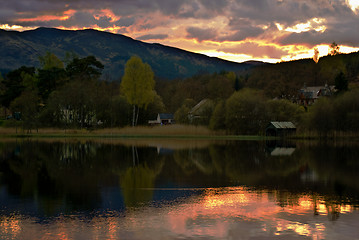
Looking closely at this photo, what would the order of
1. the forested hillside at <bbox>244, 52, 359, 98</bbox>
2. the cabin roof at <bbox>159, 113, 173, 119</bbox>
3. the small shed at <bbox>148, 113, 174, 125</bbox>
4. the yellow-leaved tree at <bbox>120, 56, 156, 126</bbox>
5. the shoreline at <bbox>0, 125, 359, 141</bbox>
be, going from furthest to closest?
the cabin roof at <bbox>159, 113, 173, 119</bbox> → the small shed at <bbox>148, 113, 174, 125</bbox> → the forested hillside at <bbox>244, 52, 359, 98</bbox> → the yellow-leaved tree at <bbox>120, 56, 156, 126</bbox> → the shoreline at <bbox>0, 125, 359, 141</bbox>

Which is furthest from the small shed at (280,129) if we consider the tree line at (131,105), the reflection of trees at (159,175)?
the reflection of trees at (159,175)

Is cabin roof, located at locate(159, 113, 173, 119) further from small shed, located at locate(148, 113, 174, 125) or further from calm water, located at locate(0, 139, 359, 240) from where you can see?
calm water, located at locate(0, 139, 359, 240)

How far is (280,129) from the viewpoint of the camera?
291 feet

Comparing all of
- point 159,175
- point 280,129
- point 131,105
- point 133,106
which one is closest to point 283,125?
point 280,129

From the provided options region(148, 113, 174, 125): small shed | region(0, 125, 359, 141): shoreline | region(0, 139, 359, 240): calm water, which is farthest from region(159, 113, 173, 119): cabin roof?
region(0, 139, 359, 240): calm water

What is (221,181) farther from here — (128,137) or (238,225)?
(128,137)

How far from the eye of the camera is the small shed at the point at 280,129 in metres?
88.2

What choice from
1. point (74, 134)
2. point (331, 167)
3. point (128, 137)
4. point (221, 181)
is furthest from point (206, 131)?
point (221, 181)

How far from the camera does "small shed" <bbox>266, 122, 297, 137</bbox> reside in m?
88.2

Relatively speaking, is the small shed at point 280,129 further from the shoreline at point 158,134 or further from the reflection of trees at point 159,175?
the reflection of trees at point 159,175

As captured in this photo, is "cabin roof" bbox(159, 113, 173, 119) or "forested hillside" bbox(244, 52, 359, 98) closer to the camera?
"forested hillside" bbox(244, 52, 359, 98)

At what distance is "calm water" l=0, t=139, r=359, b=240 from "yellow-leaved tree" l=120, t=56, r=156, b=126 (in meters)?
61.6

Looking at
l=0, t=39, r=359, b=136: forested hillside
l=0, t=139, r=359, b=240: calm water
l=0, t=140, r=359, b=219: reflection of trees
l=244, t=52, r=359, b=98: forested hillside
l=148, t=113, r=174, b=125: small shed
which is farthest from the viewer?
l=148, t=113, r=174, b=125: small shed

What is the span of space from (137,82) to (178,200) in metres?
80.1
